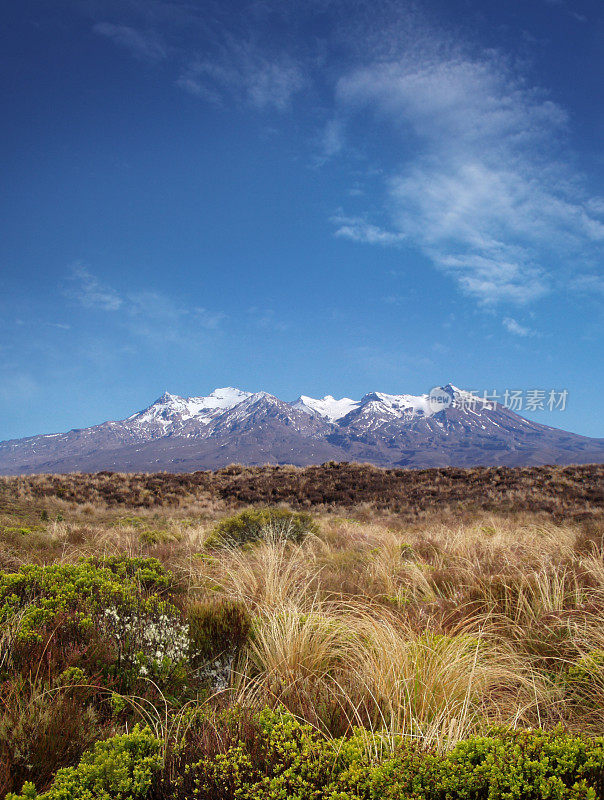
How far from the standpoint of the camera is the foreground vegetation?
1.84 m

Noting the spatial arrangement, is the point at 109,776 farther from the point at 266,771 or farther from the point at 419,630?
the point at 419,630

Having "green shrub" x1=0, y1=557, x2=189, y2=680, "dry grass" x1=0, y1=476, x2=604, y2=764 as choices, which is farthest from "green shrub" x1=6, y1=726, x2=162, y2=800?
"green shrub" x1=0, y1=557, x2=189, y2=680

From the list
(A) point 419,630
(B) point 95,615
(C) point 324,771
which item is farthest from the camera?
(A) point 419,630

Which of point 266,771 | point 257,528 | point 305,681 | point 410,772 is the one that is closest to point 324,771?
point 266,771

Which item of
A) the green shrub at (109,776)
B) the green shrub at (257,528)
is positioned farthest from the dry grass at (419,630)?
the green shrub at (257,528)

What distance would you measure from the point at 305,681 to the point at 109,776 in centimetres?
155

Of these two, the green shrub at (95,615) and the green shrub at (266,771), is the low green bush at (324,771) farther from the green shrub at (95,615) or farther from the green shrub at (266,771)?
the green shrub at (95,615)

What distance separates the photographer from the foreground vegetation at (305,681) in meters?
1.84

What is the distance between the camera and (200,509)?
2275 centimetres

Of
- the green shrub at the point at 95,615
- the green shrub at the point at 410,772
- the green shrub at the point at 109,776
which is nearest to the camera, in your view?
the green shrub at the point at 410,772

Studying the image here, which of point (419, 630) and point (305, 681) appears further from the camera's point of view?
point (419, 630)

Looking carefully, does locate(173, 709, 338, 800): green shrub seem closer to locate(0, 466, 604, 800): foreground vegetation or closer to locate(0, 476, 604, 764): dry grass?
locate(0, 466, 604, 800): foreground vegetation

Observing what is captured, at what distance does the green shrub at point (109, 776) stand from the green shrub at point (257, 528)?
23.7ft

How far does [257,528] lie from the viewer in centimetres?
Answer: 1052
